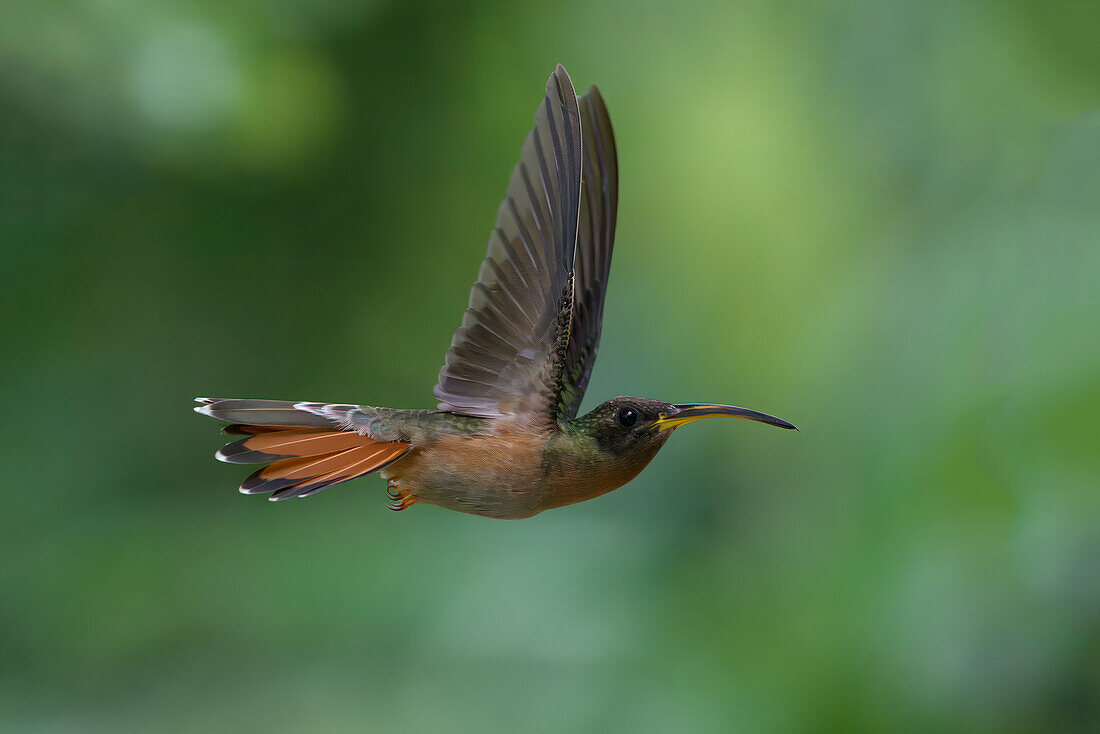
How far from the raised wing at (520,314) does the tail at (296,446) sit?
4 cm

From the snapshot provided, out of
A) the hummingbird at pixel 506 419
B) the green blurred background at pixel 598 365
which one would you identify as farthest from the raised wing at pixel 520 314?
the green blurred background at pixel 598 365

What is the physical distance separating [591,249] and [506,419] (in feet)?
0.49

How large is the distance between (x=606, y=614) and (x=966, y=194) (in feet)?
2.60

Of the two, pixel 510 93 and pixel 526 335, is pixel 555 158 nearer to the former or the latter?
pixel 526 335

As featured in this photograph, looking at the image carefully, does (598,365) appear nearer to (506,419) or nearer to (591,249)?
(591,249)

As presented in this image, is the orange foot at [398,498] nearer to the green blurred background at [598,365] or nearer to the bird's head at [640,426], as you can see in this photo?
the bird's head at [640,426]

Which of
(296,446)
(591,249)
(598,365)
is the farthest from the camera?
(598,365)

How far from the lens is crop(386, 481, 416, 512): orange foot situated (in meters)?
0.43

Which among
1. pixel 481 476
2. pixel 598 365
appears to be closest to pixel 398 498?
pixel 481 476

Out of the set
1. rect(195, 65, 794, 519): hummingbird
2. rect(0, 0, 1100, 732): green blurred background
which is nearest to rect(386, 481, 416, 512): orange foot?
rect(195, 65, 794, 519): hummingbird

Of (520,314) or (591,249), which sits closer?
(520,314)

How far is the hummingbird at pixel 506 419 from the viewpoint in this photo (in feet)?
1.27

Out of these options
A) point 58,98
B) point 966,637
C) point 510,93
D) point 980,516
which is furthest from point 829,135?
point 58,98

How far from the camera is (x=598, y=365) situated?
1.23 meters
